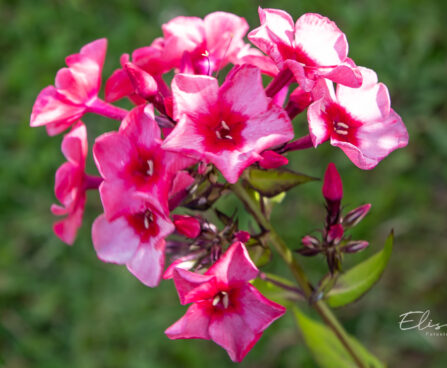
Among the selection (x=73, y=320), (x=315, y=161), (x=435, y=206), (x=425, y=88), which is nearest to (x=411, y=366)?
(x=435, y=206)

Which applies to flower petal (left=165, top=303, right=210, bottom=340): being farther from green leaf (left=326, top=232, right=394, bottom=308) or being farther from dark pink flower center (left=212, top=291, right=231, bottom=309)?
green leaf (left=326, top=232, right=394, bottom=308)

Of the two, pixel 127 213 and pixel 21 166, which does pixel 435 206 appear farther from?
pixel 21 166

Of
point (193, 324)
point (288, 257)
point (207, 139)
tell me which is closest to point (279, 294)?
point (288, 257)

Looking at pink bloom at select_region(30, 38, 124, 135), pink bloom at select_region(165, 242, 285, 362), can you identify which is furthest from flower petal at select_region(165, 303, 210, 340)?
pink bloom at select_region(30, 38, 124, 135)

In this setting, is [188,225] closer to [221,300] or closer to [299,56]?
[221,300]

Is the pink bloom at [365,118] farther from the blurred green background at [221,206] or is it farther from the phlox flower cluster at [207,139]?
the blurred green background at [221,206]
